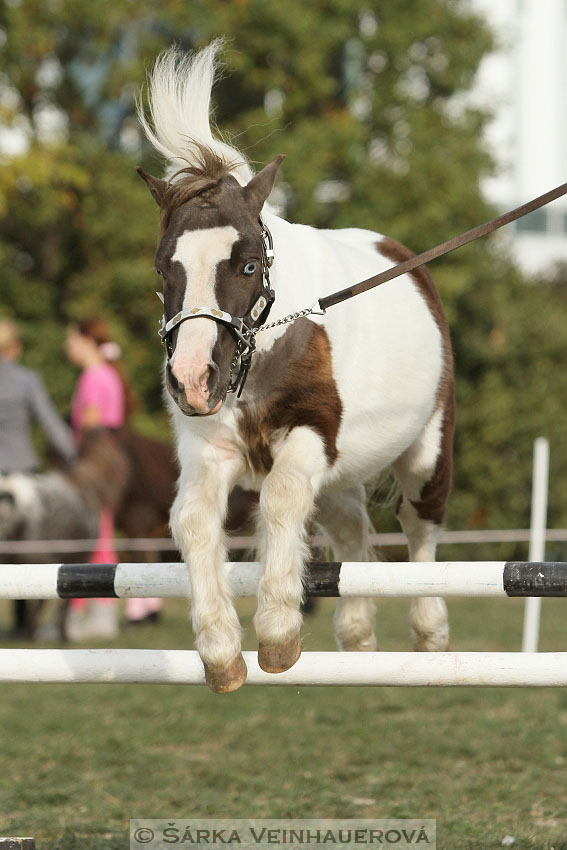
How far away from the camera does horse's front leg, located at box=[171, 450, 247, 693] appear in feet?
10.8

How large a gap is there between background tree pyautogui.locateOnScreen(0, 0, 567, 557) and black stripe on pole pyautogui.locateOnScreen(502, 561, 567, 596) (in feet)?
38.6

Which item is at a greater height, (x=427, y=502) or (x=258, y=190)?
(x=258, y=190)

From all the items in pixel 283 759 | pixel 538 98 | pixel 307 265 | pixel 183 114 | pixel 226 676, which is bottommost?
pixel 226 676

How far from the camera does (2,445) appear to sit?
8.66 metres

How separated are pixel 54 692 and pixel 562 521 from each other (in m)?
9.56

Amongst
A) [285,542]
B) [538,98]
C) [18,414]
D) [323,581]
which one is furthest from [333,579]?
[538,98]

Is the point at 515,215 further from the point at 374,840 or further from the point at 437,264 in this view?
the point at 437,264

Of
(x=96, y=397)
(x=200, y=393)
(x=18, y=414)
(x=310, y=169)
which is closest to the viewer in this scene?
(x=200, y=393)

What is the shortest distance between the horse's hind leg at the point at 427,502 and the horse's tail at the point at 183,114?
50.9 inches

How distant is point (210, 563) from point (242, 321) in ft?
2.18

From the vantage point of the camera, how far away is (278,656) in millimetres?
3297

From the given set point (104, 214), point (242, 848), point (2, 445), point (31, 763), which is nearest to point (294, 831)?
point (242, 848)

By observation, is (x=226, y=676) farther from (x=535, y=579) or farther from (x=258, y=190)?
(x=258, y=190)

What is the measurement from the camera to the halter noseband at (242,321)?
3.19 metres
